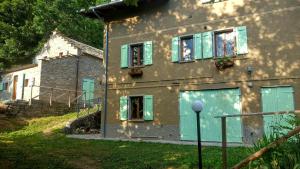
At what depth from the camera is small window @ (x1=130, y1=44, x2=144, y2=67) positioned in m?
16.6

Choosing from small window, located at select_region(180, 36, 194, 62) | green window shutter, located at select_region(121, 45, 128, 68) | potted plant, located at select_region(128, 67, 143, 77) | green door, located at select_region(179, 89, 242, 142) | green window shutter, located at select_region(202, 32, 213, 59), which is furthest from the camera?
green window shutter, located at select_region(121, 45, 128, 68)

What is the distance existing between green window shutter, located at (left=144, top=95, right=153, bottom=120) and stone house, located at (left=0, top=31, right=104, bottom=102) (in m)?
9.75

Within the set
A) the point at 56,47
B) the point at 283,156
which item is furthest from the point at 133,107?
the point at 56,47

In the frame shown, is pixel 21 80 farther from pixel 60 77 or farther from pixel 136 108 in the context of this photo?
pixel 136 108

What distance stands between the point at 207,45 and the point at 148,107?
13.9ft

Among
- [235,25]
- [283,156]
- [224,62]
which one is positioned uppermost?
[235,25]

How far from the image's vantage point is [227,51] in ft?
46.2

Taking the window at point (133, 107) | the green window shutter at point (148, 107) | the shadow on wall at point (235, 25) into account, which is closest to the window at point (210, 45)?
the shadow on wall at point (235, 25)

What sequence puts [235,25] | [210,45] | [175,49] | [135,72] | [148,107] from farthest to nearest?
[135,72]
[148,107]
[175,49]
[210,45]
[235,25]

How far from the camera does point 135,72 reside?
16.2 m

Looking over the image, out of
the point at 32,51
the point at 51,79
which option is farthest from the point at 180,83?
the point at 32,51

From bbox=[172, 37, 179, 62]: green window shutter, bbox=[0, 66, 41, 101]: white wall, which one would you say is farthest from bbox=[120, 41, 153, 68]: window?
bbox=[0, 66, 41, 101]: white wall

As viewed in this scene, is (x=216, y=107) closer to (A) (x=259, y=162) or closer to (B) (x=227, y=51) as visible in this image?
(B) (x=227, y=51)

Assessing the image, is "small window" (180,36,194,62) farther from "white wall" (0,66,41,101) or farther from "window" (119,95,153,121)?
"white wall" (0,66,41,101)
